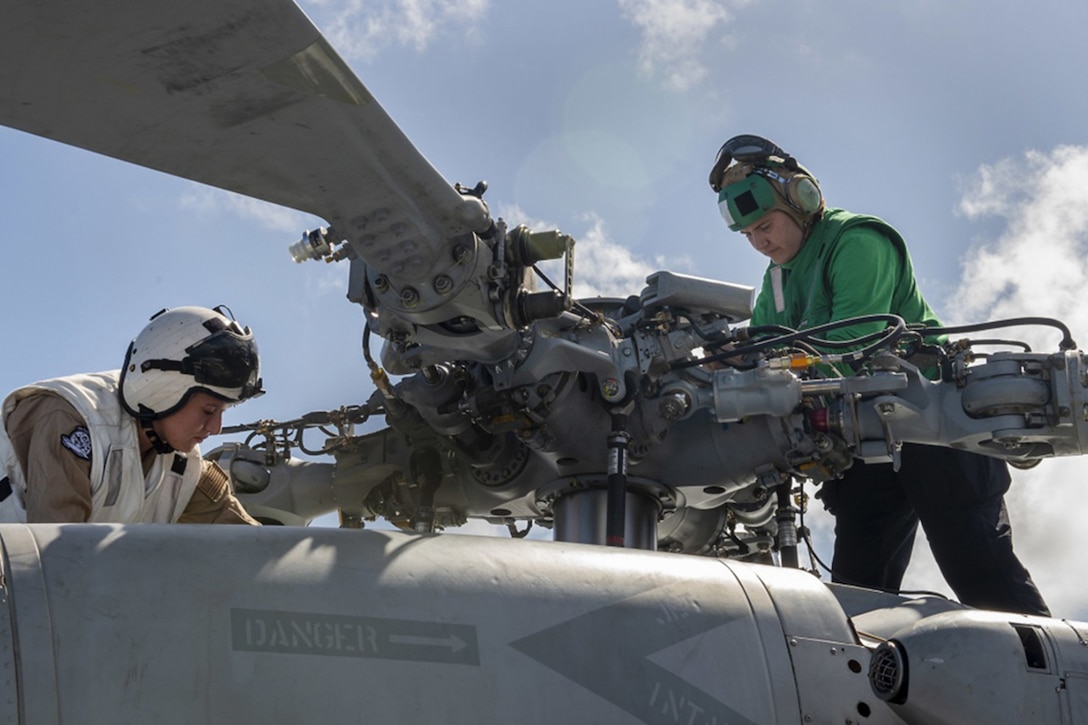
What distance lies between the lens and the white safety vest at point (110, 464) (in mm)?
4789

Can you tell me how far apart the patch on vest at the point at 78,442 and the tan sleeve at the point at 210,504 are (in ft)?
2.23

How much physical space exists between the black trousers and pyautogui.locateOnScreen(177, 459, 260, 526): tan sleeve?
3285 millimetres

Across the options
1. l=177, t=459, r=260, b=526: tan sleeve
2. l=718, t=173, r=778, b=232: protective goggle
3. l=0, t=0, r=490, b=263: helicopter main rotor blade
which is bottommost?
l=177, t=459, r=260, b=526: tan sleeve

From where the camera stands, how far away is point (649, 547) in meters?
6.61

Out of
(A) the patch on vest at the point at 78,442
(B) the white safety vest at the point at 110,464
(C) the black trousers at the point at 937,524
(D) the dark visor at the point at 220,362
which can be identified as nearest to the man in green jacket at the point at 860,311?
(C) the black trousers at the point at 937,524

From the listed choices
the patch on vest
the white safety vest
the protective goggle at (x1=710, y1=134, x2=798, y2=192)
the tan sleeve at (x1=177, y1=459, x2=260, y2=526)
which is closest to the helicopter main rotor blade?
the white safety vest

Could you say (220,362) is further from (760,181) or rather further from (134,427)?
(760,181)

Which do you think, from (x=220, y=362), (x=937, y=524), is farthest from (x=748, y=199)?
(x=220, y=362)

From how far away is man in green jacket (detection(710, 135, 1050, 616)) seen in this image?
6.65 meters

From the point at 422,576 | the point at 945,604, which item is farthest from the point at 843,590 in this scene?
the point at 422,576

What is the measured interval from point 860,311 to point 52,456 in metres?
4.00

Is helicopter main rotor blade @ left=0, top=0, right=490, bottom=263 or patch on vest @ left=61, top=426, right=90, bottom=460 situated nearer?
helicopter main rotor blade @ left=0, top=0, right=490, bottom=263

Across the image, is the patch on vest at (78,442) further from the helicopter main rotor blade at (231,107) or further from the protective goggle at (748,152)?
the protective goggle at (748,152)

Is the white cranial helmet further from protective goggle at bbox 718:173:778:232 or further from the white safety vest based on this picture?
protective goggle at bbox 718:173:778:232
